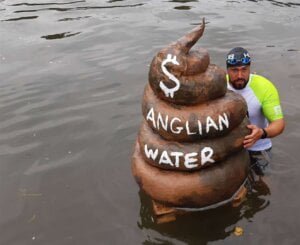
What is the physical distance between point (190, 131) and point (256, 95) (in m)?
1.36

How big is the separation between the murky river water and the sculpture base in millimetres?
95

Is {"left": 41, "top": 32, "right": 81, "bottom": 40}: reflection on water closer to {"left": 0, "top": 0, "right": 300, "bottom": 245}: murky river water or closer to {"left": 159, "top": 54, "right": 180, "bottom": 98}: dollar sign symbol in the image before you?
{"left": 0, "top": 0, "right": 300, "bottom": 245}: murky river water

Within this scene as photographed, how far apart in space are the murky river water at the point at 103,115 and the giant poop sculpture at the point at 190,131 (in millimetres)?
636

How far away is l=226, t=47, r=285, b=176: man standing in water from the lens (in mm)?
5801

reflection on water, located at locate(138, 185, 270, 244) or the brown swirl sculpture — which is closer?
the brown swirl sculpture

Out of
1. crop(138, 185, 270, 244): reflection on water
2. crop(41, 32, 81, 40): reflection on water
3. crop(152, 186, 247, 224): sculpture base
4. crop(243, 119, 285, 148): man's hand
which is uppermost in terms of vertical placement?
crop(243, 119, 285, 148): man's hand

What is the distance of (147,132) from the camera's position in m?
5.65

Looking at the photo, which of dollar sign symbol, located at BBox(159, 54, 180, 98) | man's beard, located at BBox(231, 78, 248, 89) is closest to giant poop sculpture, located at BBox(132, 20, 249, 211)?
dollar sign symbol, located at BBox(159, 54, 180, 98)

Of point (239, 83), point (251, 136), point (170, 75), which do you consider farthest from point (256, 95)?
point (170, 75)

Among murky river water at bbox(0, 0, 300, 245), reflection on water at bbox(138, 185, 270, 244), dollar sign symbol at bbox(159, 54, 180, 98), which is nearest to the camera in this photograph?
dollar sign symbol at bbox(159, 54, 180, 98)

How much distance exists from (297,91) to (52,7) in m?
10.1

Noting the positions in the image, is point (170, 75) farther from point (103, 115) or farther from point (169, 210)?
point (103, 115)

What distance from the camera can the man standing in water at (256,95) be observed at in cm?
580

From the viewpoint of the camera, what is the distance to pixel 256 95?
19.9 ft
